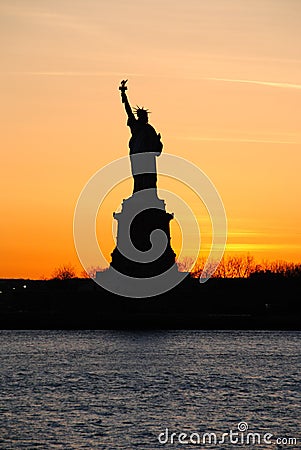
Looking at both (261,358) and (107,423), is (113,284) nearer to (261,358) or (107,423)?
(261,358)

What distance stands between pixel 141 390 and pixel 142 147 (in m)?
23.2

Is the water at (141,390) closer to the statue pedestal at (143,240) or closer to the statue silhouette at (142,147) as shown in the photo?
the statue pedestal at (143,240)

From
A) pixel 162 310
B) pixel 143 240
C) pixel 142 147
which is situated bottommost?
pixel 162 310

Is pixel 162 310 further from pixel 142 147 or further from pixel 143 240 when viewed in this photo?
pixel 142 147

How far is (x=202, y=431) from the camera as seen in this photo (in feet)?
91.9

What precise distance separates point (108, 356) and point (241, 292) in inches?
990

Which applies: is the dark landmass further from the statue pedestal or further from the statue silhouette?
the statue silhouette

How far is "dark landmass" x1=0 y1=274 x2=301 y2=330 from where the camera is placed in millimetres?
58469

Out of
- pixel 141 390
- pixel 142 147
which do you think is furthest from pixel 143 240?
pixel 141 390

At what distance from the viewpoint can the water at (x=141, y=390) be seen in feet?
90.4

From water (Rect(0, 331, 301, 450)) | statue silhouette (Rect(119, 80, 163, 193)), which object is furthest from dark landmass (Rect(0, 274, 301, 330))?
statue silhouette (Rect(119, 80, 163, 193))

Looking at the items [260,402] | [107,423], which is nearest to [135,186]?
[260,402]

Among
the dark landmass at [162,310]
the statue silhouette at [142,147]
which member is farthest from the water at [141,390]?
the statue silhouette at [142,147]

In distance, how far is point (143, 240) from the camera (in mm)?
56031
